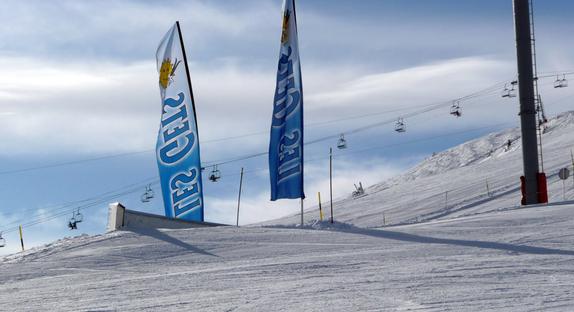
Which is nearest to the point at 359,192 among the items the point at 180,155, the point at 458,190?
the point at 458,190

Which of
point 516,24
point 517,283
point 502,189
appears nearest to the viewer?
point 517,283

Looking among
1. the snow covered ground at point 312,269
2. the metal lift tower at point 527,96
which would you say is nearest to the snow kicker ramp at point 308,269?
the snow covered ground at point 312,269

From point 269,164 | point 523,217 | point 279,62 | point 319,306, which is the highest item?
point 279,62

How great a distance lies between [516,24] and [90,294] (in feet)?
49.5

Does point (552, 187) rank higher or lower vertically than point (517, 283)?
higher

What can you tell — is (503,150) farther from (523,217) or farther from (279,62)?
(523,217)

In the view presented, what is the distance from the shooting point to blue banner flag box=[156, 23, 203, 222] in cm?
2522

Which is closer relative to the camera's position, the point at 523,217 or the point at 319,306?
the point at 319,306

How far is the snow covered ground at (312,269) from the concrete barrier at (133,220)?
81 cm

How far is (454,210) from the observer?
36.8 metres

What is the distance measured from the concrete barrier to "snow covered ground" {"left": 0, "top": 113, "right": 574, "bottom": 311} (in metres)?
0.81

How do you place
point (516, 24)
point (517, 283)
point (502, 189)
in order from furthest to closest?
1. point (502, 189)
2. point (516, 24)
3. point (517, 283)

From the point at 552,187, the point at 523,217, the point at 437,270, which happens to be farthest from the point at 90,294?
the point at 552,187

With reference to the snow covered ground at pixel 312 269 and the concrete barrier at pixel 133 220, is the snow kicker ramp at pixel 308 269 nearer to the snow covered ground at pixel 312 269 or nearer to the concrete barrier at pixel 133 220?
the snow covered ground at pixel 312 269
